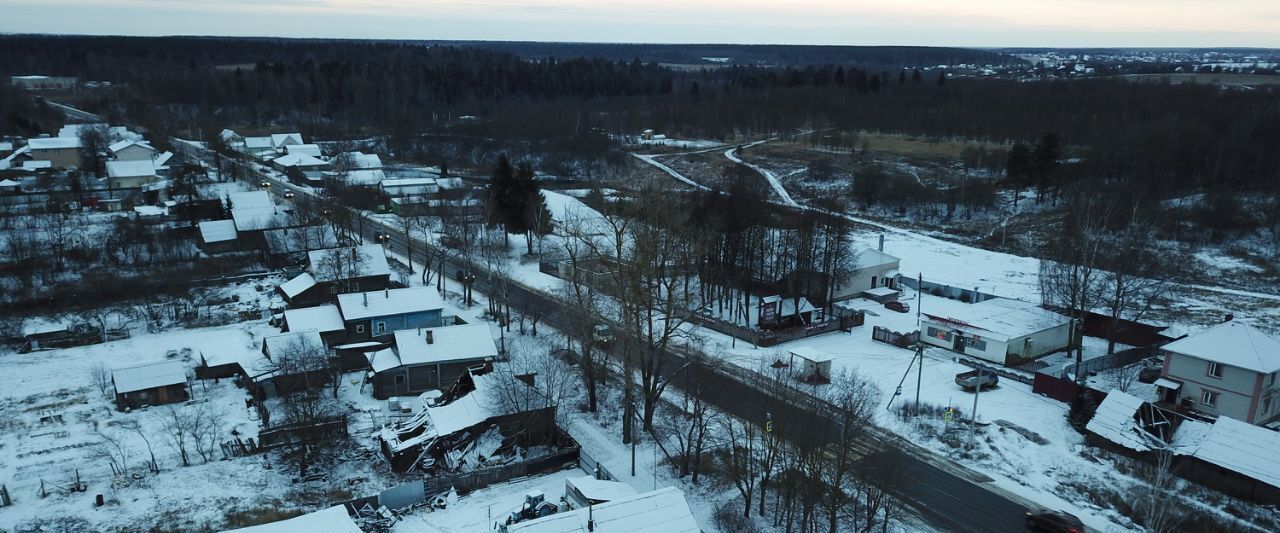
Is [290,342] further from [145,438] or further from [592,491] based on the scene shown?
[592,491]

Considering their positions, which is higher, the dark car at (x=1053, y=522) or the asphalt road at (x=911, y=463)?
the dark car at (x=1053, y=522)

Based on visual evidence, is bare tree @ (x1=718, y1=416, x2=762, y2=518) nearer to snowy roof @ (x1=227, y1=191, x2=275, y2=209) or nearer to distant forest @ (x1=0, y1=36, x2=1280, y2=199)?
snowy roof @ (x1=227, y1=191, x2=275, y2=209)

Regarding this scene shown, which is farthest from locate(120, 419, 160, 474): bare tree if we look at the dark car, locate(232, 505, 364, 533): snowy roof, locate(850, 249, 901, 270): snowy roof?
locate(850, 249, 901, 270): snowy roof

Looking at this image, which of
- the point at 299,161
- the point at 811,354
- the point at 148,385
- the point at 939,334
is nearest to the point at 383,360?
the point at 148,385

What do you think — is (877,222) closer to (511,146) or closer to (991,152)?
(991,152)

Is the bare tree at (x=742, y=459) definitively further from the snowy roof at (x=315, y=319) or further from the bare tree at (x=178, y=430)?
the snowy roof at (x=315, y=319)

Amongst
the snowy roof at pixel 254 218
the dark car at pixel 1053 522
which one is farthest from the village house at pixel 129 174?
the dark car at pixel 1053 522
